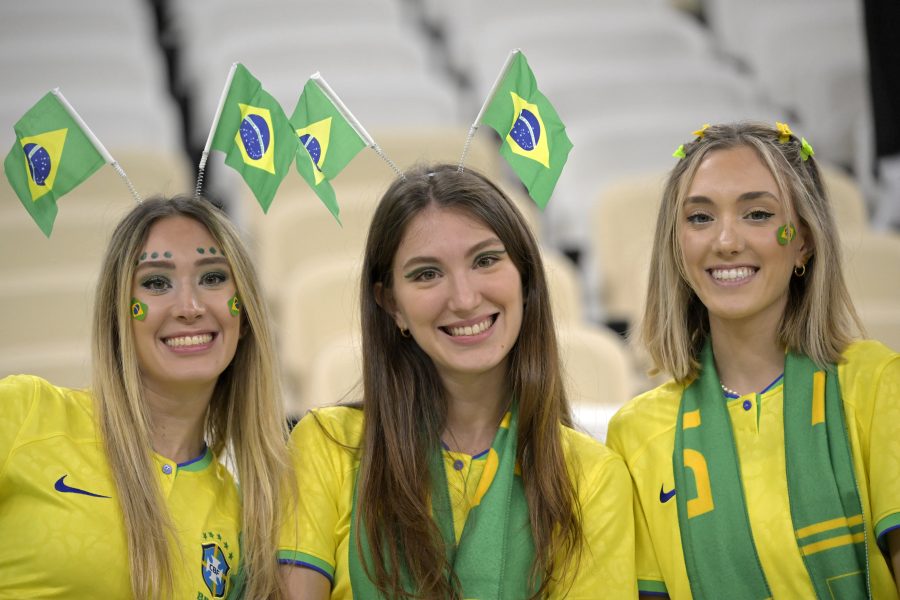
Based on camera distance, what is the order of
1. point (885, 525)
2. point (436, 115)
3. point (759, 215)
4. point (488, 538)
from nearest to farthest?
point (885, 525) < point (488, 538) < point (759, 215) < point (436, 115)

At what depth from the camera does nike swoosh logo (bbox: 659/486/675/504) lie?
7.07ft

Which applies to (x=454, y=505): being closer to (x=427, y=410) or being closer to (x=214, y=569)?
(x=427, y=410)

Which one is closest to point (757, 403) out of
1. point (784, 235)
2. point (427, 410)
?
point (784, 235)

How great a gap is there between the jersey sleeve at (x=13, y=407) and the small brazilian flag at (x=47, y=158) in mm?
299

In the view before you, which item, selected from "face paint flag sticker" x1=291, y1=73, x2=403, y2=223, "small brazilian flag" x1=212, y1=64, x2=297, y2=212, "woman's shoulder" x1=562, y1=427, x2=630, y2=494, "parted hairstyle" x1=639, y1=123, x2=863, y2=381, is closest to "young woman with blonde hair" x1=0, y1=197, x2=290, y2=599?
"small brazilian flag" x1=212, y1=64, x2=297, y2=212

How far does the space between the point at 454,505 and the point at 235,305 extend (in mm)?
513

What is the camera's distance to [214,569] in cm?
210

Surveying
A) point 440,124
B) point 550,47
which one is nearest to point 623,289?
point 440,124

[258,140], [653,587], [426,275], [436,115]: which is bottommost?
[653,587]

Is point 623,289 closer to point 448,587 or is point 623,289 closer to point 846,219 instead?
point 846,219

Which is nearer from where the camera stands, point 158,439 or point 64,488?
point 64,488

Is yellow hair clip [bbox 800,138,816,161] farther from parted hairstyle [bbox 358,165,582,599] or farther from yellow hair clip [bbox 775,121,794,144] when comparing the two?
parted hairstyle [bbox 358,165,582,599]

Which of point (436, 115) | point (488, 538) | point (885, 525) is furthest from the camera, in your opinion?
point (436, 115)

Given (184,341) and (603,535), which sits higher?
(184,341)
